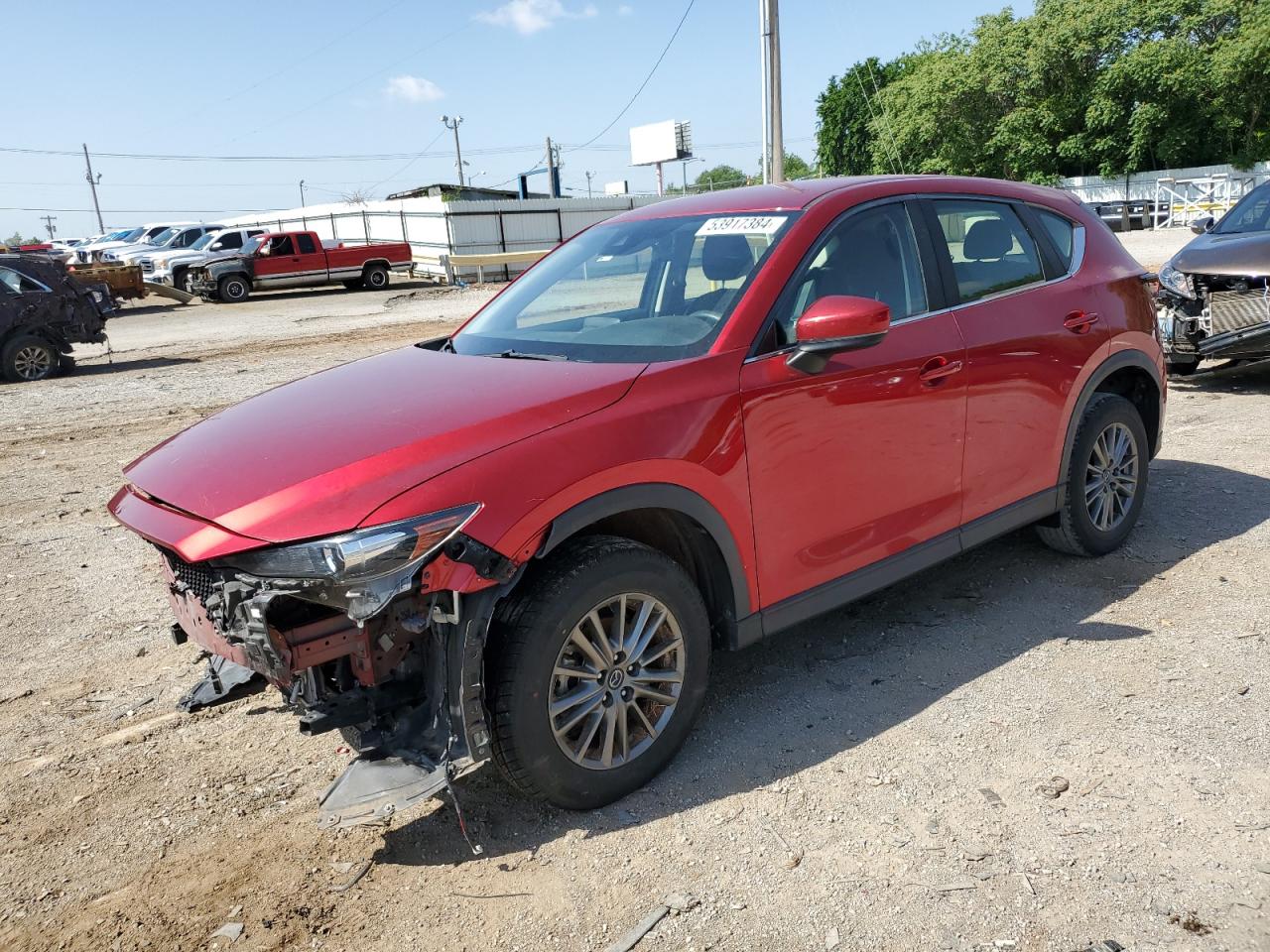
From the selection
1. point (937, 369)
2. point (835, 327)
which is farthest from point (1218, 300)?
point (835, 327)

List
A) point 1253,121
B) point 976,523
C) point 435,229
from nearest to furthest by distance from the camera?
point 976,523
point 435,229
point 1253,121

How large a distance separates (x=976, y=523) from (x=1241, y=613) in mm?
1263

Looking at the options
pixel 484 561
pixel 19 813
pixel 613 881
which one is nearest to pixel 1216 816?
pixel 613 881

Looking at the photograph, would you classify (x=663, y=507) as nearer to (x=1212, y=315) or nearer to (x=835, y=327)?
(x=835, y=327)

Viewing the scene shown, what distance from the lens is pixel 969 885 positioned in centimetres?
278

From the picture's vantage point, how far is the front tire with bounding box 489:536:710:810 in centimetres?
290

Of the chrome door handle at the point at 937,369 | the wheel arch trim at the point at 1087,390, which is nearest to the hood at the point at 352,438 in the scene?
the chrome door handle at the point at 937,369

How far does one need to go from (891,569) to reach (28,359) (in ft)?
46.8

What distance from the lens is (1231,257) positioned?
8492 mm

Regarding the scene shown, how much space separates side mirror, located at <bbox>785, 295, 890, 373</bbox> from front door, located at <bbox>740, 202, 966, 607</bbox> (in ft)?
0.23

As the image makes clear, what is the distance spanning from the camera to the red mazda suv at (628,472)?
2758 mm

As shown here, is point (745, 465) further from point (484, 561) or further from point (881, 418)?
point (484, 561)

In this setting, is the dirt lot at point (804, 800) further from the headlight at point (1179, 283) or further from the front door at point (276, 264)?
the front door at point (276, 264)

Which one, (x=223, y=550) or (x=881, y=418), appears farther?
(x=881, y=418)
